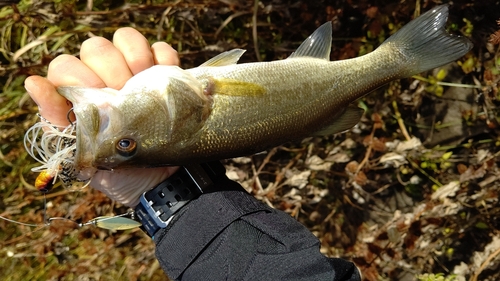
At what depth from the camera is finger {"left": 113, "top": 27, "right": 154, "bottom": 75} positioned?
208cm

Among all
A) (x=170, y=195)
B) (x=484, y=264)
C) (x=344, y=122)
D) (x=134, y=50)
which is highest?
(x=134, y=50)

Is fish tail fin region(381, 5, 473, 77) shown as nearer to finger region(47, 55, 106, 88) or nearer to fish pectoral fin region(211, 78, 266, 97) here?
fish pectoral fin region(211, 78, 266, 97)

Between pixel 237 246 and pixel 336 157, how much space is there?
172 cm

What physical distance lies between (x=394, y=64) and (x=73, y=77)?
1659mm

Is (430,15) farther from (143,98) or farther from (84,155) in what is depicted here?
(84,155)

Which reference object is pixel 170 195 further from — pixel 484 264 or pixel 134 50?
pixel 484 264

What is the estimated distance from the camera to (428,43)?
240 centimetres

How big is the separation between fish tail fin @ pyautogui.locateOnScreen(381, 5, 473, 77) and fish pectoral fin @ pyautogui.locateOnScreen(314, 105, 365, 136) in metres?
0.37

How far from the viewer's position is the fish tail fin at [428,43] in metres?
2.36

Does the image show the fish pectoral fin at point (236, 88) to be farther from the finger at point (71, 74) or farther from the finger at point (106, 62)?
the finger at point (71, 74)

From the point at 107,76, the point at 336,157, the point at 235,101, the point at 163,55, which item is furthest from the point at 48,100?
the point at 336,157

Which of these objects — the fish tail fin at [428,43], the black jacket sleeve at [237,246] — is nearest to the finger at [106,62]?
the black jacket sleeve at [237,246]

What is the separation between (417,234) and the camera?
3342 mm

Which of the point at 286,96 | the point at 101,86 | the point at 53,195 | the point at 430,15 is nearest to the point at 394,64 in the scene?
the point at 430,15
